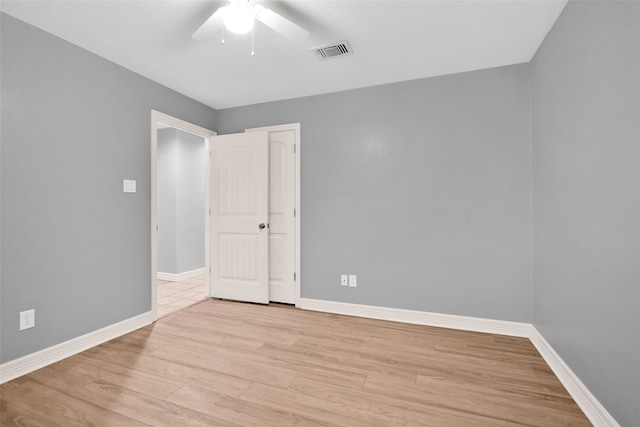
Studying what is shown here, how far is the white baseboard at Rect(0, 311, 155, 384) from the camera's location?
2.01 metres

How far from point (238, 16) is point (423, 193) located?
2.22 m

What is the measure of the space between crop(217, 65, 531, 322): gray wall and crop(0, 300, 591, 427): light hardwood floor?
493mm

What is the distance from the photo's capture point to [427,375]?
2062 millimetres

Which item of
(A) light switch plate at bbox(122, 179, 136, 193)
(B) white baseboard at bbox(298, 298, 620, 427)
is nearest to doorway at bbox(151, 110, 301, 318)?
(B) white baseboard at bbox(298, 298, 620, 427)

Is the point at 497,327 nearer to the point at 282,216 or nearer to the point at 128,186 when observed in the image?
the point at 282,216

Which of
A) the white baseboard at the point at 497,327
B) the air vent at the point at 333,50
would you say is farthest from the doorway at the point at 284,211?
the air vent at the point at 333,50

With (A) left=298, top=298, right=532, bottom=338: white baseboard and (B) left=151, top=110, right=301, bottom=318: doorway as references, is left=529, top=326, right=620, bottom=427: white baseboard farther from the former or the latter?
(B) left=151, top=110, right=301, bottom=318: doorway

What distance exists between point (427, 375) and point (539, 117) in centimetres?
224

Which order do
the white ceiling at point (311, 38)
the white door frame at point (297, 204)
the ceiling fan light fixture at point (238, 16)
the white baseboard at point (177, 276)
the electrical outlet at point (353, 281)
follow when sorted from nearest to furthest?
the ceiling fan light fixture at point (238, 16)
the white ceiling at point (311, 38)
the electrical outlet at point (353, 281)
the white door frame at point (297, 204)
the white baseboard at point (177, 276)

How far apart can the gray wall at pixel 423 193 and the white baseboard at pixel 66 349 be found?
1.77 metres

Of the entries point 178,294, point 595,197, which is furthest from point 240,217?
point 595,197

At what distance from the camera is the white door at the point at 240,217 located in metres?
3.58

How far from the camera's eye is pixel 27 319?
2100 mm

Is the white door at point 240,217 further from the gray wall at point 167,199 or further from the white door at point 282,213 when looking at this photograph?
the gray wall at point 167,199
